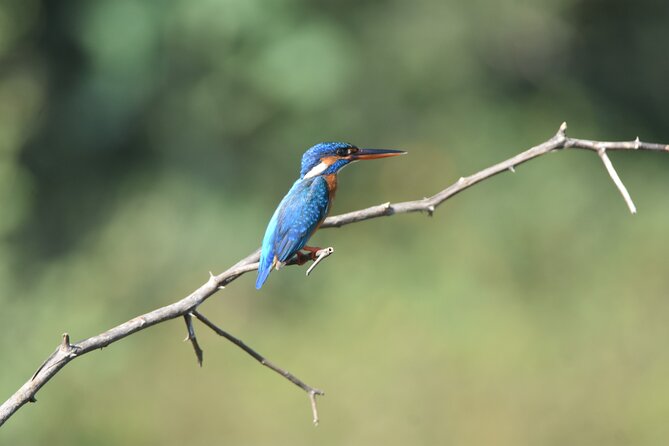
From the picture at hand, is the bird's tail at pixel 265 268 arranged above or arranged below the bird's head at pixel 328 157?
below

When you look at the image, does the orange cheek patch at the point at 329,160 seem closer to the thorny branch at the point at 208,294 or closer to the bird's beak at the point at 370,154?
the bird's beak at the point at 370,154

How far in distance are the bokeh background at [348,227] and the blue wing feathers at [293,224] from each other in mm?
2619

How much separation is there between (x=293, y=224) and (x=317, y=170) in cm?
42

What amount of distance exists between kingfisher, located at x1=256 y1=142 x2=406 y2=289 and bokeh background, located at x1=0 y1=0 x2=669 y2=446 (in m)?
2.53

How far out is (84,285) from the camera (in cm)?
696

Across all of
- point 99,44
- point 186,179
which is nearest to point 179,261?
point 186,179

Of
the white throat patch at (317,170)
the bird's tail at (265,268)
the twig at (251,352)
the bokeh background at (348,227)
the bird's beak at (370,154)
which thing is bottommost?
the twig at (251,352)

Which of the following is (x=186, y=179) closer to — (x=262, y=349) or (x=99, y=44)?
(x=99, y=44)

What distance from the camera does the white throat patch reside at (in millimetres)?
3205

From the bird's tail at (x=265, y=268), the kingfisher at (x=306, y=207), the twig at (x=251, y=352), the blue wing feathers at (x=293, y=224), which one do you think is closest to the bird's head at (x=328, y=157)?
the kingfisher at (x=306, y=207)

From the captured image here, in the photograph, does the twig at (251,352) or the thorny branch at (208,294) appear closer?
the thorny branch at (208,294)

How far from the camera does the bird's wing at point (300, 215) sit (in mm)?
2799

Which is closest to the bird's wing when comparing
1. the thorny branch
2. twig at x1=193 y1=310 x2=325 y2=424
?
the thorny branch

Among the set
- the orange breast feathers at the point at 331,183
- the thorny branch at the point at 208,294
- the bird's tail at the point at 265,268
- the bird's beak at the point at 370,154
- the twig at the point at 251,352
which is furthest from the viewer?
the orange breast feathers at the point at 331,183
